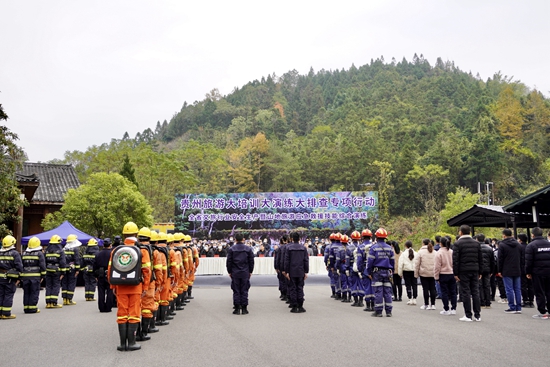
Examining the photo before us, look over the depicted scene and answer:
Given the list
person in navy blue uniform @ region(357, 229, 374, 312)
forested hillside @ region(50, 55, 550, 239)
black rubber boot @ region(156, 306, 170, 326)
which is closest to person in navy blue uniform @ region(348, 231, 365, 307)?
person in navy blue uniform @ region(357, 229, 374, 312)

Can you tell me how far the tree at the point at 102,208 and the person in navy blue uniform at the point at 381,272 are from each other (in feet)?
73.2

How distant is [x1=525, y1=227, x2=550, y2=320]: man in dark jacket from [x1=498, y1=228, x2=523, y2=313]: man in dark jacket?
0.80 meters

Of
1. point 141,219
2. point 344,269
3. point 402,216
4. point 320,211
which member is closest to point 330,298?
point 344,269

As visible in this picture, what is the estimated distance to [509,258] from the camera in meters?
13.0

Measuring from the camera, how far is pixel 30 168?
Result: 125 feet

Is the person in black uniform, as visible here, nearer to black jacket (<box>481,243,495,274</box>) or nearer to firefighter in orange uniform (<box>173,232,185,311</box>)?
firefighter in orange uniform (<box>173,232,185,311</box>)

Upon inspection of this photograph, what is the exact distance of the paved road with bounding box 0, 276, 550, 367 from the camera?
7.48m

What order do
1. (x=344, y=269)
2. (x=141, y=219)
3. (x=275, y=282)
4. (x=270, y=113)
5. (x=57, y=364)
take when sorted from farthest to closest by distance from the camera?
1. (x=270, y=113)
2. (x=141, y=219)
3. (x=275, y=282)
4. (x=344, y=269)
5. (x=57, y=364)

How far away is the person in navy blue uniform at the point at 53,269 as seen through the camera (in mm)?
15477

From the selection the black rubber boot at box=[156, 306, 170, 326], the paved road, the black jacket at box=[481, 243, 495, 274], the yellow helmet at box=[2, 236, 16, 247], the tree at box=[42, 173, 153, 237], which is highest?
the tree at box=[42, 173, 153, 237]

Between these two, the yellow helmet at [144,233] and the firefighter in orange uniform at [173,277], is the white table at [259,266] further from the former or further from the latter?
the yellow helmet at [144,233]

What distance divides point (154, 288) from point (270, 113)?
377 ft

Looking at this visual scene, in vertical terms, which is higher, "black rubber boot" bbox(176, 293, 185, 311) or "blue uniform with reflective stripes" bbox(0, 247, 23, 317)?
"blue uniform with reflective stripes" bbox(0, 247, 23, 317)

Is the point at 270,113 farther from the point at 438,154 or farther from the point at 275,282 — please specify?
the point at 275,282
